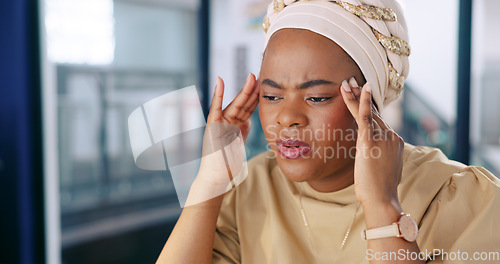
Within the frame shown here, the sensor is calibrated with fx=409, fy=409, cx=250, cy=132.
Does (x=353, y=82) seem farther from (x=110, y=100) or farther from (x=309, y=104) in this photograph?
(x=110, y=100)

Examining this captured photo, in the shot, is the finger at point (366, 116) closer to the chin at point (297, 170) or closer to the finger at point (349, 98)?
the finger at point (349, 98)

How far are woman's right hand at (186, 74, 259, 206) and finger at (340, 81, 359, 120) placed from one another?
340 millimetres

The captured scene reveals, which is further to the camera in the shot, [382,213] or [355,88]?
[355,88]

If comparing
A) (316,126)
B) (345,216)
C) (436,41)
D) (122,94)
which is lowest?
(345,216)

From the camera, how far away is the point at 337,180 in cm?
126

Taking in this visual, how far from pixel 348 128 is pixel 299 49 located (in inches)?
10.5

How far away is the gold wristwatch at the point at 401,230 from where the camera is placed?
0.92m

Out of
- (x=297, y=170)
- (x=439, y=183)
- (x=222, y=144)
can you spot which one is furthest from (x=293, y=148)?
(x=439, y=183)

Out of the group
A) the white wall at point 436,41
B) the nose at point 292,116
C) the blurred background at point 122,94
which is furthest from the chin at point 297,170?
the white wall at point 436,41

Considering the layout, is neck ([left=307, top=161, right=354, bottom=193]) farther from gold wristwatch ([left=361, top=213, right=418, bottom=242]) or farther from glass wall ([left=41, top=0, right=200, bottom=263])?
glass wall ([left=41, top=0, right=200, bottom=263])

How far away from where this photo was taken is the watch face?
92 cm

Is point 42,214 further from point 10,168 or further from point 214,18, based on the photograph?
point 214,18

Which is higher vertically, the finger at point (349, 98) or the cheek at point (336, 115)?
the finger at point (349, 98)

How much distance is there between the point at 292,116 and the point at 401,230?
0.40 metres
